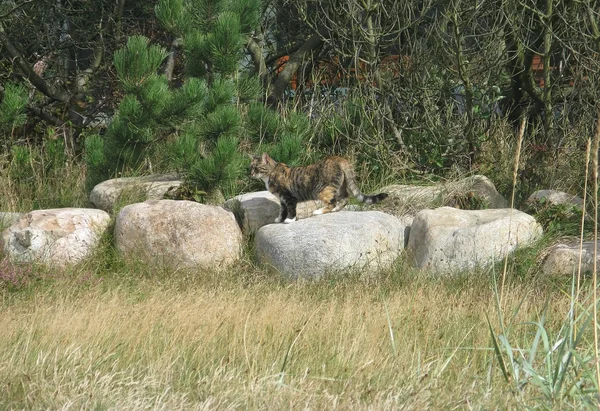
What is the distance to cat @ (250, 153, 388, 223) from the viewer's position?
9.54 metres

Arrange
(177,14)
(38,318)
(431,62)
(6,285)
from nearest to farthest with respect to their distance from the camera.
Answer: (38,318) < (6,285) < (177,14) < (431,62)

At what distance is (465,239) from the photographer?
838cm

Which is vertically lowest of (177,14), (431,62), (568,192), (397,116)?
(568,192)

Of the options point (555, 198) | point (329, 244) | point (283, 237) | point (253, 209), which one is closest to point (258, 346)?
point (329, 244)

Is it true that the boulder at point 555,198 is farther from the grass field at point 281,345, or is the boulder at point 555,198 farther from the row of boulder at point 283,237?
the grass field at point 281,345

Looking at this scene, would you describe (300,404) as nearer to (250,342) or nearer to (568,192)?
(250,342)

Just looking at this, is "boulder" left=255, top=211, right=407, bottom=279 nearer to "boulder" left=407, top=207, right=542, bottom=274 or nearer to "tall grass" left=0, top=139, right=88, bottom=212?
"boulder" left=407, top=207, right=542, bottom=274

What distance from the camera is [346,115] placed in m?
11.4

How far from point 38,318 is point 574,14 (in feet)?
22.9

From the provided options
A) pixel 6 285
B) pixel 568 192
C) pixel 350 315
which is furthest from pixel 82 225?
pixel 568 192

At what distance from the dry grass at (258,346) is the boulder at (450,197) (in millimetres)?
2029

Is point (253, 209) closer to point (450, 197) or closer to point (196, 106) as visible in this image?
point (196, 106)

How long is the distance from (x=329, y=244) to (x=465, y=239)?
124 cm

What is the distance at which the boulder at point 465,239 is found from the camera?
27.1ft
